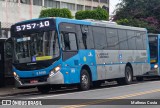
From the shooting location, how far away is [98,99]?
16.6 metres

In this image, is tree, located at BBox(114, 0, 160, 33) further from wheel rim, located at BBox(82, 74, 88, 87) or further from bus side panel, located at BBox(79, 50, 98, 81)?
wheel rim, located at BBox(82, 74, 88, 87)

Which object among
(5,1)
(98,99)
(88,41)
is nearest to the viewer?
(98,99)

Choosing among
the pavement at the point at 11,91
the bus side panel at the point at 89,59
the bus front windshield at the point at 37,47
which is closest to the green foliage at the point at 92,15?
the pavement at the point at 11,91

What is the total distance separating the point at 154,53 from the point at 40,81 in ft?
45.7

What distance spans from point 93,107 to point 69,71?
624 centimetres

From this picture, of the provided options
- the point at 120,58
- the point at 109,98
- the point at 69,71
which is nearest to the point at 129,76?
the point at 120,58

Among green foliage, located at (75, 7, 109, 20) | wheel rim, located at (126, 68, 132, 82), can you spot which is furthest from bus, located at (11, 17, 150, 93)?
green foliage, located at (75, 7, 109, 20)

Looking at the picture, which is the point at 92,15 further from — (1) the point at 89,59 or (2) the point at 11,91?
(1) the point at 89,59

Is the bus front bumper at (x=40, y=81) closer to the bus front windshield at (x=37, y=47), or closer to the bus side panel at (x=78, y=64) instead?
the bus side panel at (x=78, y=64)

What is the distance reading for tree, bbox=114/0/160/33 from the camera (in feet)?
173

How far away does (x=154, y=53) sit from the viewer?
32031 millimetres

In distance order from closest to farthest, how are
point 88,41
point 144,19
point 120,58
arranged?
point 88,41
point 120,58
point 144,19

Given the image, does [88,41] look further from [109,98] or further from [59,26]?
[109,98]

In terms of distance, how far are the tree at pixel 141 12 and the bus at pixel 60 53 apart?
90.8ft
